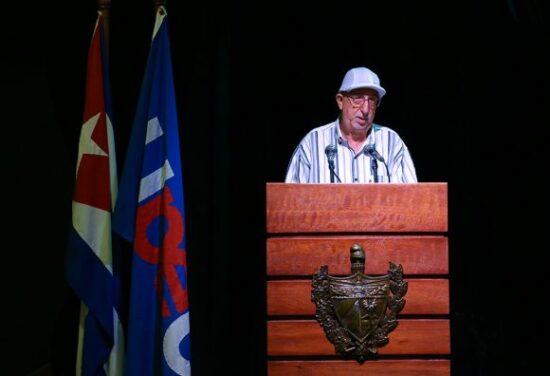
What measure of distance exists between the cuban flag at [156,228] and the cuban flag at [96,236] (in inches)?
2.8

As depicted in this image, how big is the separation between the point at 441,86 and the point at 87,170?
6.56ft

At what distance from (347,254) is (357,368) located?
477mm

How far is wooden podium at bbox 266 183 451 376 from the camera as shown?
11.9ft

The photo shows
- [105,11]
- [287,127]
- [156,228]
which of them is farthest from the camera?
[287,127]

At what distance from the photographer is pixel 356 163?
412 cm

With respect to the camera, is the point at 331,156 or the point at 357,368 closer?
the point at 357,368

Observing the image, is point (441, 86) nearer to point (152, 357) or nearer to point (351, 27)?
point (351, 27)

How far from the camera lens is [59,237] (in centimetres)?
424

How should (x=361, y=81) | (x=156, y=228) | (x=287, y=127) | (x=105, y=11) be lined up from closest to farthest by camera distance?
1. (x=156, y=228)
2. (x=105, y=11)
3. (x=361, y=81)
4. (x=287, y=127)

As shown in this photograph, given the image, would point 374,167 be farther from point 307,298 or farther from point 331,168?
point 307,298

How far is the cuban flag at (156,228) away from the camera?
12.1 feet

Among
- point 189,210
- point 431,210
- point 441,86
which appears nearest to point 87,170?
point 189,210

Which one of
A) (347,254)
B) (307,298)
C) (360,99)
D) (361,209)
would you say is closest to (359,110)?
(360,99)

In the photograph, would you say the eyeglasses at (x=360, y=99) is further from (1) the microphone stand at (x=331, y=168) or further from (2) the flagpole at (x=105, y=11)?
(2) the flagpole at (x=105, y=11)
